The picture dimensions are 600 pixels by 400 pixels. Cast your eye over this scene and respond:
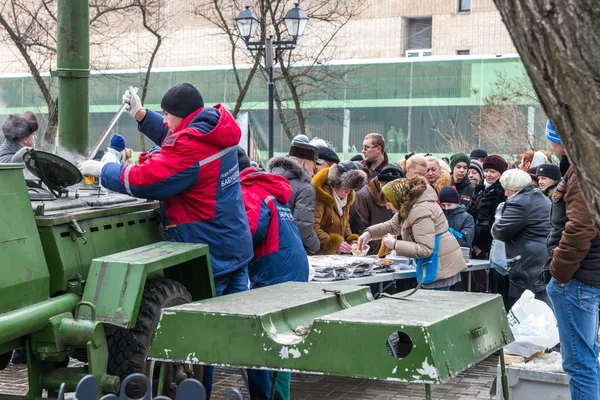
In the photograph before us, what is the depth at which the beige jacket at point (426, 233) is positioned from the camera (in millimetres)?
7738

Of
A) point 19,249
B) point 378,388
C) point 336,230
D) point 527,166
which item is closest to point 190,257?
point 19,249

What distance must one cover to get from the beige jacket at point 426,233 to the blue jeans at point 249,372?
215 centimetres

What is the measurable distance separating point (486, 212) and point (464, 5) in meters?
30.4

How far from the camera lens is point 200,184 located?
18.1ft

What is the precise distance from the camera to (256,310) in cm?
399

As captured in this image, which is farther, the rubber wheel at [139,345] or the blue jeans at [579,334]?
the blue jeans at [579,334]

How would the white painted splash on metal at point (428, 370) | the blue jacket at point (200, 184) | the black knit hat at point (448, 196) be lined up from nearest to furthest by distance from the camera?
the white painted splash on metal at point (428, 370) < the blue jacket at point (200, 184) < the black knit hat at point (448, 196)

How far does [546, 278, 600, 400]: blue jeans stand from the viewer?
5441 millimetres

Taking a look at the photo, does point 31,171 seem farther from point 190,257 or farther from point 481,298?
point 481,298

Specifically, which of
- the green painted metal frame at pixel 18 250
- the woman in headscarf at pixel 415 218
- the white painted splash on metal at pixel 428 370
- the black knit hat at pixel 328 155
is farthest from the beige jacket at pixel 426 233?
the white painted splash on metal at pixel 428 370

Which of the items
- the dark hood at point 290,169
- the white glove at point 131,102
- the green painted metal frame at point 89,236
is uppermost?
the white glove at point 131,102

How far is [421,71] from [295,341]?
21817 mm

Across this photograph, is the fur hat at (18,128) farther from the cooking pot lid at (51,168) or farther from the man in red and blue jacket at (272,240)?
the cooking pot lid at (51,168)

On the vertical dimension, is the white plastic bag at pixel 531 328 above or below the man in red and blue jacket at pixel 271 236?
below
